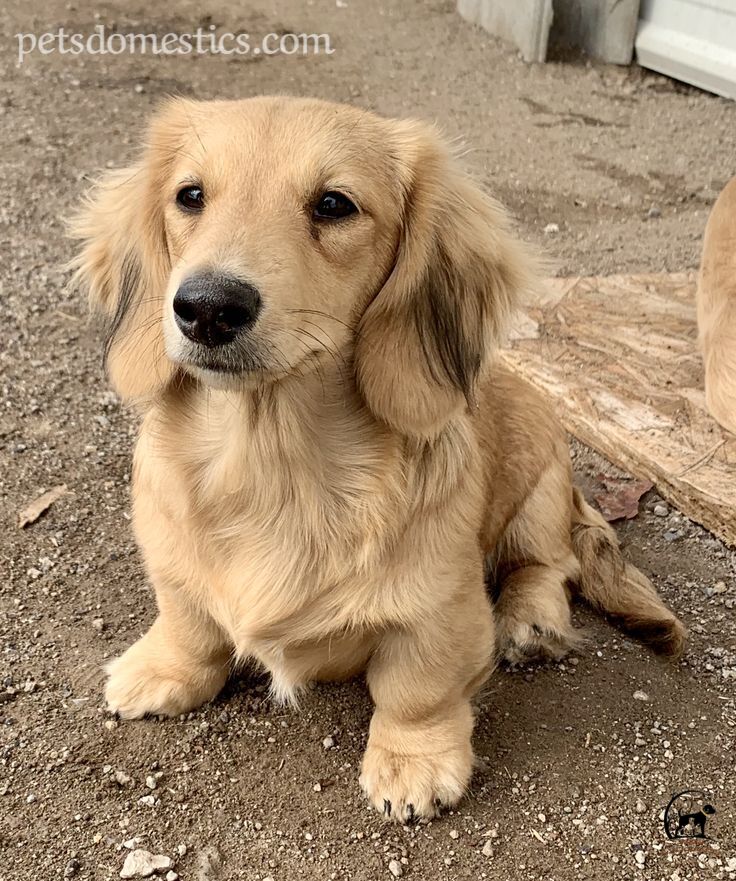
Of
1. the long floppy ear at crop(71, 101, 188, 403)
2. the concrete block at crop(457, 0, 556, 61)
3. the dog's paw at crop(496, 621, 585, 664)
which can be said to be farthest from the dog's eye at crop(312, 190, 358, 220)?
the concrete block at crop(457, 0, 556, 61)

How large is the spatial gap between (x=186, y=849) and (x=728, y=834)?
144 cm

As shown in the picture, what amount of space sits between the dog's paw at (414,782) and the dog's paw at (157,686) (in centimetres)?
55

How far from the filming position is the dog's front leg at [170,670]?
2.66 metres

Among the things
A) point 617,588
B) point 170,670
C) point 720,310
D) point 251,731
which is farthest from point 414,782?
point 720,310

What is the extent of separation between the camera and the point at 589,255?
548 cm

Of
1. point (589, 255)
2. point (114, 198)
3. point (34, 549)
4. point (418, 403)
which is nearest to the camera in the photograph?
point (418, 403)

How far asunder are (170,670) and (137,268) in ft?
3.82

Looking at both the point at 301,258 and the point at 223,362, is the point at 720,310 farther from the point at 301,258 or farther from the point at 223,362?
the point at 223,362

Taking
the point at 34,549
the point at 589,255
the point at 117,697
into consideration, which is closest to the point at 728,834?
the point at 117,697

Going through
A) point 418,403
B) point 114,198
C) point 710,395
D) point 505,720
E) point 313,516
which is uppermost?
point 114,198

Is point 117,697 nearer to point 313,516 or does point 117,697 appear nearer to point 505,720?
point 313,516

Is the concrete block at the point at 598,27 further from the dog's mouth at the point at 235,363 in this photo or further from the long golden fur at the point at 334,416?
the dog's mouth at the point at 235,363

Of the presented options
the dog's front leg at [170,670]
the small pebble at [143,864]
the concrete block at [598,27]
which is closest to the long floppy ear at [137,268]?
the dog's front leg at [170,670]

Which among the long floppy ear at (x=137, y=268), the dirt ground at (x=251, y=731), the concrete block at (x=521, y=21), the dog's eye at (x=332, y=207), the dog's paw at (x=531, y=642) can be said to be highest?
the dog's eye at (x=332, y=207)
